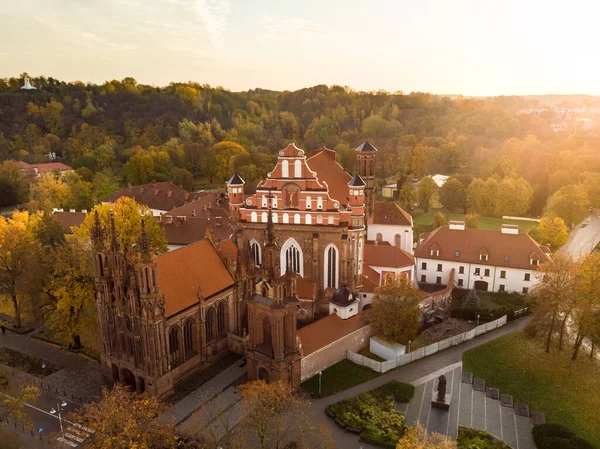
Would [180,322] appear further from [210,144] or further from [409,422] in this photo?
[210,144]

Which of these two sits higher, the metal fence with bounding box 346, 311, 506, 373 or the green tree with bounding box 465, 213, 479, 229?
the green tree with bounding box 465, 213, 479, 229

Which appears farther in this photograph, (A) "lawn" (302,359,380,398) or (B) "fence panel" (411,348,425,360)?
(B) "fence panel" (411,348,425,360)

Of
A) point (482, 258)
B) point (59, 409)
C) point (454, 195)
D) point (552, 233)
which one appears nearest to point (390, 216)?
point (482, 258)

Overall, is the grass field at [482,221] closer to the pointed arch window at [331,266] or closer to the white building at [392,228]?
the white building at [392,228]

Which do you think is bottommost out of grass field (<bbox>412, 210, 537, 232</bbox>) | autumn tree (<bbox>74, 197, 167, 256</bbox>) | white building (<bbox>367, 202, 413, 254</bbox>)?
grass field (<bbox>412, 210, 537, 232</bbox>)

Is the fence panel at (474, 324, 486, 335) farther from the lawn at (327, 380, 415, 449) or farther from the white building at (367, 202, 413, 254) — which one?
the white building at (367, 202, 413, 254)

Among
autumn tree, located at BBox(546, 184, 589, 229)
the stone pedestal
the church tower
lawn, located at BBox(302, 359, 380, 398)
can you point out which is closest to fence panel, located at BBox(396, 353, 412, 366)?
lawn, located at BBox(302, 359, 380, 398)
